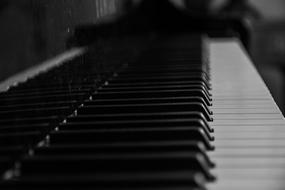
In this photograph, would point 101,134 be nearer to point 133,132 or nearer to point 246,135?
point 133,132

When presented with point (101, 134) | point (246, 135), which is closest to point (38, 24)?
point (101, 134)

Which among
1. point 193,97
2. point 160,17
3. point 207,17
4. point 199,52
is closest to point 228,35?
point 207,17

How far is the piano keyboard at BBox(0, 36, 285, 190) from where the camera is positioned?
2.41 feet

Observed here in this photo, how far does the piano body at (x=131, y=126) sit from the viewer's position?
0.74 metres

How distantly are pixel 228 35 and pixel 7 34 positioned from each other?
2.35 meters

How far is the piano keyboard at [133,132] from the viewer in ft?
2.41

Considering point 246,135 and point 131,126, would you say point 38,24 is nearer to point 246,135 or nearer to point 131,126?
point 131,126

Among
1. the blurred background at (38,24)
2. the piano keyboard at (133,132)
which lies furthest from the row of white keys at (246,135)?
the blurred background at (38,24)

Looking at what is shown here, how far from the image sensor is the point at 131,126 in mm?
1018

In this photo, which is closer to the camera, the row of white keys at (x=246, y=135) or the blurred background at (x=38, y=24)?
the row of white keys at (x=246, y=135)

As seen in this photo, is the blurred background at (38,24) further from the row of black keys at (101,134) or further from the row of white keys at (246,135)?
the row of white keys at (246,135)

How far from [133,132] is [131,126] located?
7cm

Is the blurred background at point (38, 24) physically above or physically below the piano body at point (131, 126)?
above

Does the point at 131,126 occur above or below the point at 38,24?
below
